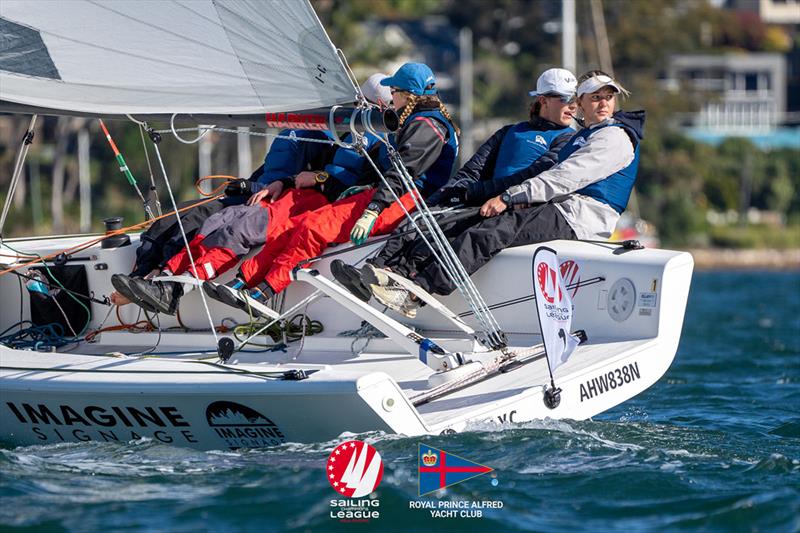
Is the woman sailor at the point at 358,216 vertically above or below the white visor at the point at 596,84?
below

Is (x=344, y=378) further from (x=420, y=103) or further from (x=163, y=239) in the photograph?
(x=163, y=239)

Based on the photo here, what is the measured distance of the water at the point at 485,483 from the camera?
4703 millimetres

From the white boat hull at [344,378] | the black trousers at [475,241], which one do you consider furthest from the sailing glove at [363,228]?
the white boat hull at [344,378]

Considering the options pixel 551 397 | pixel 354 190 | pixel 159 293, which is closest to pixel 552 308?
pixel 551 397

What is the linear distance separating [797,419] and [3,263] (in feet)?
14.5

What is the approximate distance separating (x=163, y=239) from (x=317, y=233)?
1.02 metres

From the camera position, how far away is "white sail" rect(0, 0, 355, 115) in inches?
247

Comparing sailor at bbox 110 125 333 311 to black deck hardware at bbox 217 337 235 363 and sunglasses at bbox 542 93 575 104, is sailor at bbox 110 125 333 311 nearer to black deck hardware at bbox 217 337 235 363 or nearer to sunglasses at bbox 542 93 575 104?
black deck hardware at bbox 217 337 235 363

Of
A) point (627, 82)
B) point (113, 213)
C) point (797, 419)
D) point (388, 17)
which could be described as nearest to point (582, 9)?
point (627, 82)

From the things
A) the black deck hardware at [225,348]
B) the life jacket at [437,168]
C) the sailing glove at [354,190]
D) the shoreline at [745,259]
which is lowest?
the shoreline at [745,259]

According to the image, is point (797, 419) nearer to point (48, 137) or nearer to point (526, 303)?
point (526, 303)

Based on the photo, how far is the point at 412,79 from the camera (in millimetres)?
6855

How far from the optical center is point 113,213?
30.6 m

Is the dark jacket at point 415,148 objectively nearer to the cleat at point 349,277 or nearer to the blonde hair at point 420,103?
the blonde hair at point 420,103
